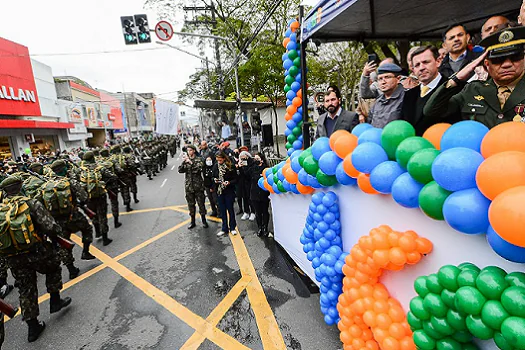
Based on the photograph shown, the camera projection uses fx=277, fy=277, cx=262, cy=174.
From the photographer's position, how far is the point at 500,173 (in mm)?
1136

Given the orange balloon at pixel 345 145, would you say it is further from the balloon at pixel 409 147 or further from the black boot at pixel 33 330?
the black boot at pixel 33 330

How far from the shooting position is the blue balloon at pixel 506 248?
1.11 metres

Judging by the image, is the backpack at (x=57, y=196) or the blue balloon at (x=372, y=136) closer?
the blue balloon at (x=372, y=136)

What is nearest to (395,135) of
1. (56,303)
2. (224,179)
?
(224,179)

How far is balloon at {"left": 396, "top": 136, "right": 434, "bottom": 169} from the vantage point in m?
1.64

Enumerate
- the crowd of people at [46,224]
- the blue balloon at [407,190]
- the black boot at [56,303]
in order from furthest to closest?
the black boot at [56,303]
the crowd of people at [46,224]
the blue balloon at [407,190]

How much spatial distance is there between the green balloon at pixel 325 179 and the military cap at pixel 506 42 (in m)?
1.50

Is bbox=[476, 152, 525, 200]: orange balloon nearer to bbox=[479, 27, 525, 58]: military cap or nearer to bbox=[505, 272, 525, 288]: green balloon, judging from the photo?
bbox=[505, 272, 525, 288]: green balloon

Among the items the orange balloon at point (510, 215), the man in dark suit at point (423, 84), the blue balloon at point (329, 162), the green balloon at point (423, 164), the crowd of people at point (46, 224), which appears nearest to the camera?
the orange balloon at point (510, 215)

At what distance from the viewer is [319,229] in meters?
2.88

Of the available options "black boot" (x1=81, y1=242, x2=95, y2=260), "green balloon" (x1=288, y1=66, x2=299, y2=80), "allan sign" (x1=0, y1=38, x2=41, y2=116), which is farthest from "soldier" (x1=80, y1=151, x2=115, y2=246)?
"allan sign" (x1=0, y1=38, x2=41, y2=116)

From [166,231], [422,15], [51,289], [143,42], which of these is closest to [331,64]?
[143,42]

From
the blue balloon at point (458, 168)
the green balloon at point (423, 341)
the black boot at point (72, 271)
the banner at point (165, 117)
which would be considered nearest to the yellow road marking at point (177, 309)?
the black boot at point (72, 271)

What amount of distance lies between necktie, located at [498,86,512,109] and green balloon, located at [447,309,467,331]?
1280 mm
